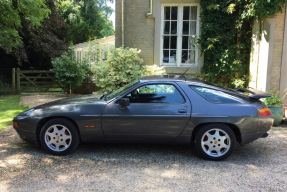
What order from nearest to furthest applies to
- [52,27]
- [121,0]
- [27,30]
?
1. [121,0]
2. [27,30]
3. [52,27]

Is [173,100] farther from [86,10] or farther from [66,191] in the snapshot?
[86,10]

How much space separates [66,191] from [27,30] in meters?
13.1

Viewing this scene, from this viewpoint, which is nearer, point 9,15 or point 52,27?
point 9,15

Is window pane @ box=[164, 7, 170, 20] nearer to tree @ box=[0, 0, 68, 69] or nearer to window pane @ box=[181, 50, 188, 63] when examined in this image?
window pane @ box=[181, 50, 188, 63]

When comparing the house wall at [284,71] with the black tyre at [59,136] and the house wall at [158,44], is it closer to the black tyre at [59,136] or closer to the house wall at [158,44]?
the house wall at [158,44]

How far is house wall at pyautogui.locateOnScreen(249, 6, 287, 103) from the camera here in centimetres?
840

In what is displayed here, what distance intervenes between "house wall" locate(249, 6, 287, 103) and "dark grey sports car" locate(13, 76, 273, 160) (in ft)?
12.9

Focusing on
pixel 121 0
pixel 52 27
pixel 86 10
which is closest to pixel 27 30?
pixel 52 27

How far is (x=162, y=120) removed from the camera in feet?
15.8

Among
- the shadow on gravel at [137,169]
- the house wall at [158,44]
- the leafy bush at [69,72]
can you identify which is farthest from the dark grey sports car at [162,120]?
the leafy bush at [69,72]

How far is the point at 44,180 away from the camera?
13.2 feet

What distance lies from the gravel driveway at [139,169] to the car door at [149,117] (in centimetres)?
46

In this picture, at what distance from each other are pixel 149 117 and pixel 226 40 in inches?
248

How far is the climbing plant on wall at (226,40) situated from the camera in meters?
9.64
